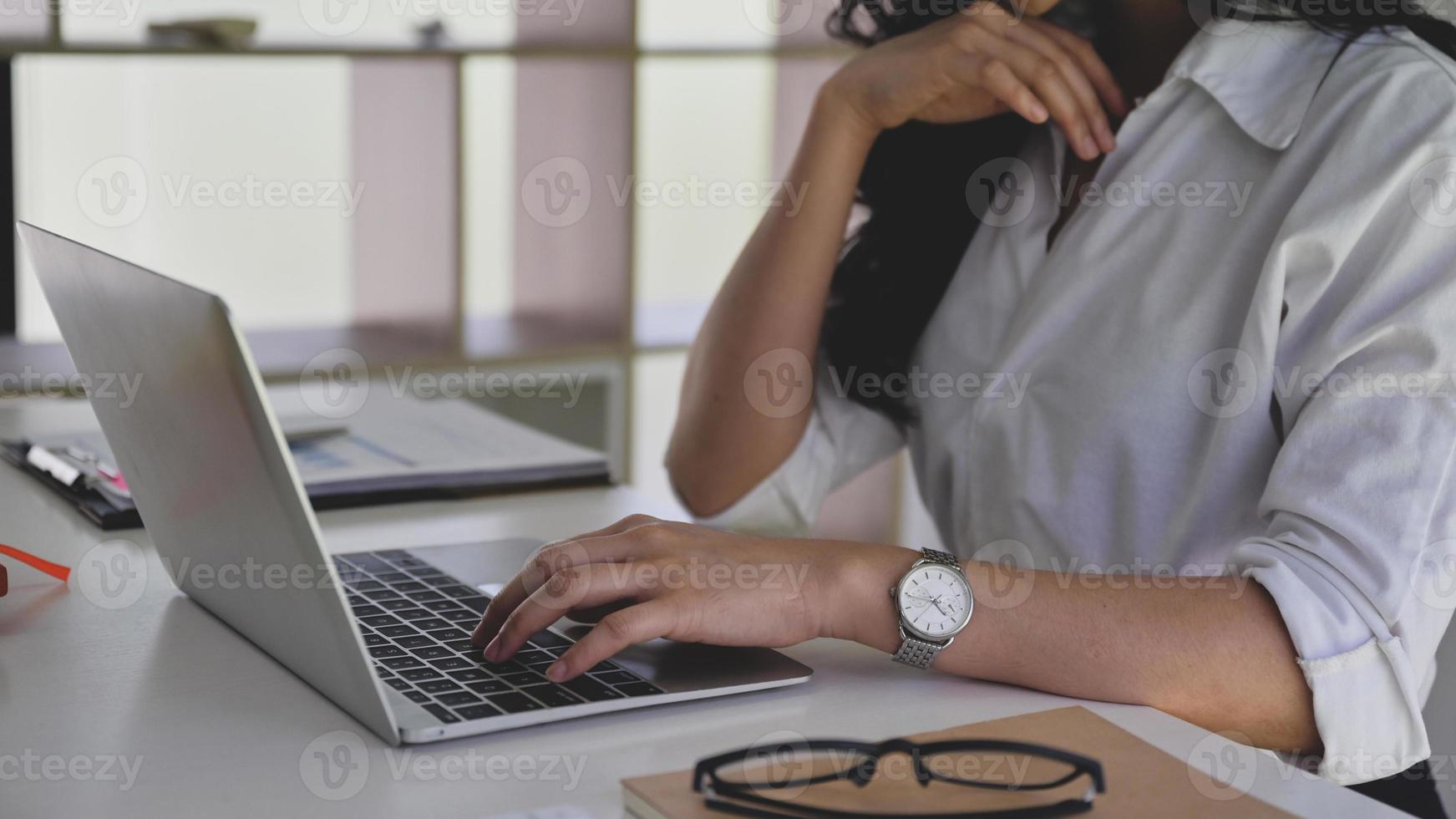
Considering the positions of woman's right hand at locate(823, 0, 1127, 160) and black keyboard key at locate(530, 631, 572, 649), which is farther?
woman's right hand at locate(823, 0, 1127, 160)

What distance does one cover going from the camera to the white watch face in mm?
899

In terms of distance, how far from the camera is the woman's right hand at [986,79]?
4.14ft

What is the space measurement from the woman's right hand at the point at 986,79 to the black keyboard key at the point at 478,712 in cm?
71

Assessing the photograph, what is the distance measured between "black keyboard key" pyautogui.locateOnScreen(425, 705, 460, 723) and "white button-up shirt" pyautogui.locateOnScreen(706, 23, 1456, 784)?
0.51m

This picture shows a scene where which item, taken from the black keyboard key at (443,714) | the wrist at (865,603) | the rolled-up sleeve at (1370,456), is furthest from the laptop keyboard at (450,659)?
the rolled-up sleeve at (1370,456)

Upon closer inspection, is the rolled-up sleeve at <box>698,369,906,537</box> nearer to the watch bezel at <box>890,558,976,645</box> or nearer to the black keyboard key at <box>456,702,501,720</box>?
the watch bezel at <box>890,558,976,645</box>

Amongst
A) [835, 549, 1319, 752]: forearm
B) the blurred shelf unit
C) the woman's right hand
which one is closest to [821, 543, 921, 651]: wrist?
[835, 549, 1319, 752]: forearm

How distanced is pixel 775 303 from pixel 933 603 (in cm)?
60

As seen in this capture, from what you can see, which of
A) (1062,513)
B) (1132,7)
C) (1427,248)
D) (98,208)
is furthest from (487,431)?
(98,208)

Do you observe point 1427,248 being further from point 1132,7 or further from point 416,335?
point 416,335

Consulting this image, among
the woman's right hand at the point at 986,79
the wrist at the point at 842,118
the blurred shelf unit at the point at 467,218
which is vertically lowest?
the blurred shelf unit at the point at 467,218

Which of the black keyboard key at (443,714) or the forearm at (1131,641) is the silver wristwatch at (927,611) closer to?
the forearm at (1131,641)

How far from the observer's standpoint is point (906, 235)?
4.99 ft

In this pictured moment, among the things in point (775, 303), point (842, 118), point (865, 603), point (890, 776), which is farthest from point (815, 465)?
point (890, 776)
